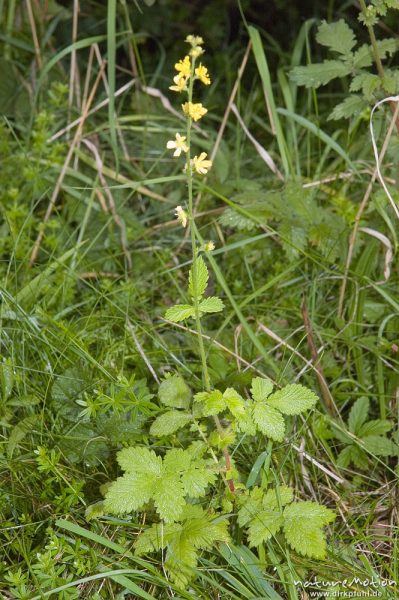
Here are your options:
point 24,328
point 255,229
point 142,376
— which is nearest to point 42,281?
point 24,328

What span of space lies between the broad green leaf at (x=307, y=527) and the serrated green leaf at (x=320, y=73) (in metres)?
1.22

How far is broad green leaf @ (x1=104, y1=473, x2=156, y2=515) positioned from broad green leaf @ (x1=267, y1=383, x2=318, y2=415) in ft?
1.02

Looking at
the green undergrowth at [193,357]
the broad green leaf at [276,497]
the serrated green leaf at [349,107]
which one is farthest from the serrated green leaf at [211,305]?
the serrated green leaf at [349,107]

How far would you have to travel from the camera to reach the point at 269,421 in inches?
63.6

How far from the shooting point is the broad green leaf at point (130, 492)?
1512 millimetres

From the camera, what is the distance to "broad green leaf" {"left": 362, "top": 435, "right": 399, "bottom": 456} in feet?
6.26

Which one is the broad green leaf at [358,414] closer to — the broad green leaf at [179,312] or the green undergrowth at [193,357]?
the green undergrowth at [193,357]

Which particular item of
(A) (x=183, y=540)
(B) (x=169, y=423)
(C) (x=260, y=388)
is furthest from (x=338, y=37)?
(A) (x=183, y=540)

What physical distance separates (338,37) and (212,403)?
1.24 metres

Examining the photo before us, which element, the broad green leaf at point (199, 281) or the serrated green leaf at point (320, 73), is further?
the serrated green leaf at point (320, 73)

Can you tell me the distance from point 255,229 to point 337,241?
27 centimetres

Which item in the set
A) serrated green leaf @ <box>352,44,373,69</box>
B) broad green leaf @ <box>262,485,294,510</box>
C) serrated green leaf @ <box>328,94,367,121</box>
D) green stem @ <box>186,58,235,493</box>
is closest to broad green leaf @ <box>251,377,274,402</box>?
green stem @ <box>186,58,235,493</box>

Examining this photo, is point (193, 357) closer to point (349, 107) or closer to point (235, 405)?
point (235, 405)

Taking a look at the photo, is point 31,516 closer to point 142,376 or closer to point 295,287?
point 142,376
